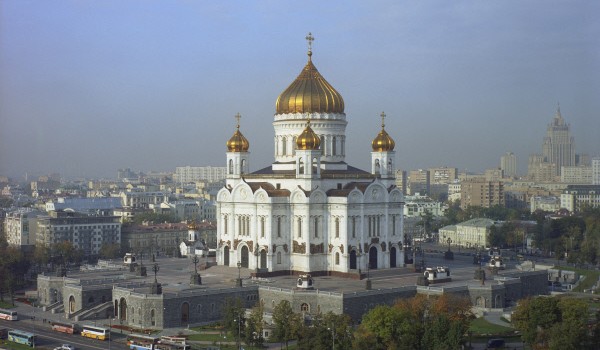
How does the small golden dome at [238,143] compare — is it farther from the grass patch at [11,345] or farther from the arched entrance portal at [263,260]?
the grass patch at [11,345]

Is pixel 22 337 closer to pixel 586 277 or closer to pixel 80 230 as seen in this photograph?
pixel 80 230

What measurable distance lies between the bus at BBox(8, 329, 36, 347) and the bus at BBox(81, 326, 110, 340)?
74.6 inches

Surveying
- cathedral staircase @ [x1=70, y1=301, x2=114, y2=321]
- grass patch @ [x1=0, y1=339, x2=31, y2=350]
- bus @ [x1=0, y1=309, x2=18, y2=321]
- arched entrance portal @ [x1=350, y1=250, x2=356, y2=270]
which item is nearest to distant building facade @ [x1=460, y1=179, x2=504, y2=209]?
arched entrance portal @ [x1=350, y1=250, x2=356, y2=270]

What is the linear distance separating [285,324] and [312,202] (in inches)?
402

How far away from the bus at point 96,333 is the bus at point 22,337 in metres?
1.90

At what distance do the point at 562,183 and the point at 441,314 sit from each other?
90.3m

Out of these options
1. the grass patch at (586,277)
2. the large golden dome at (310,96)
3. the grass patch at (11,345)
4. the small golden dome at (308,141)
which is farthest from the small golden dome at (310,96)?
the grass patch at (11,345)

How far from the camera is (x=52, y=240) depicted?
185ft

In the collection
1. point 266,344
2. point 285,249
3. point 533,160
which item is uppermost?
point 533,160

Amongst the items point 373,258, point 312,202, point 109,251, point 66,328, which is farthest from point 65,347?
point 109,251

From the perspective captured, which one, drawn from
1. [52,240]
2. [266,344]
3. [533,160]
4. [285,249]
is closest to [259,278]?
[285,249]

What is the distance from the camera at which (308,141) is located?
39.5m

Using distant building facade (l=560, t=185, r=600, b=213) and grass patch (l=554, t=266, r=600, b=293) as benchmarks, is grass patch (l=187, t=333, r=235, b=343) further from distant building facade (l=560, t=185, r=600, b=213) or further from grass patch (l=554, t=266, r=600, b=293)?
distant building facade (l=560, t=185, r=600, b=213)

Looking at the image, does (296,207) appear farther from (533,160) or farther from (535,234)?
(533,160)
